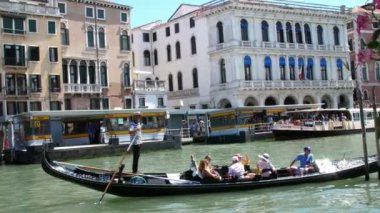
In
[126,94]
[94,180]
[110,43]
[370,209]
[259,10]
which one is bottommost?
[370,209]

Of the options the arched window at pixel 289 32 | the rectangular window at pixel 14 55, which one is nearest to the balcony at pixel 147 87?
the rectangular window at pixel 14 55

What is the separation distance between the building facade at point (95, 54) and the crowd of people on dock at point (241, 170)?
2465 centimetres

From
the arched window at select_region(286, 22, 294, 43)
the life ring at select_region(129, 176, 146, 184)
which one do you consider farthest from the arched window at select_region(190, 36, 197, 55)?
the life ring at select_region(129, 176, 146, 184)

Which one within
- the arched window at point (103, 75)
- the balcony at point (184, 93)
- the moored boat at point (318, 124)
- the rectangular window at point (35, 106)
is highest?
the arched window at point (103, 75)

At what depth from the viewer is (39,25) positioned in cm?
3428

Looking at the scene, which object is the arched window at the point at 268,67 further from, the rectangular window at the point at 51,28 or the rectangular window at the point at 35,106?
the rectangular window at the point at 35,106

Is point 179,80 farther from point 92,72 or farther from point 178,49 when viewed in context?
point 92,72

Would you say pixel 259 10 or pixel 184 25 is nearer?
pixel 259 10

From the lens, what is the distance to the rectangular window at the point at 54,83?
34.3m

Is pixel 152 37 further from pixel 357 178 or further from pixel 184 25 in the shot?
pixel 357 178

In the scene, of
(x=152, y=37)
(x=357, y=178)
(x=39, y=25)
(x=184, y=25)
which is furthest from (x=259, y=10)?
(x=357, y=178)

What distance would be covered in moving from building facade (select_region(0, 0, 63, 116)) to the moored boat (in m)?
14.3

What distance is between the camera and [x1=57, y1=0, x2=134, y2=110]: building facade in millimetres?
36159

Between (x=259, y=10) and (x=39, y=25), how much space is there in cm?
1740
